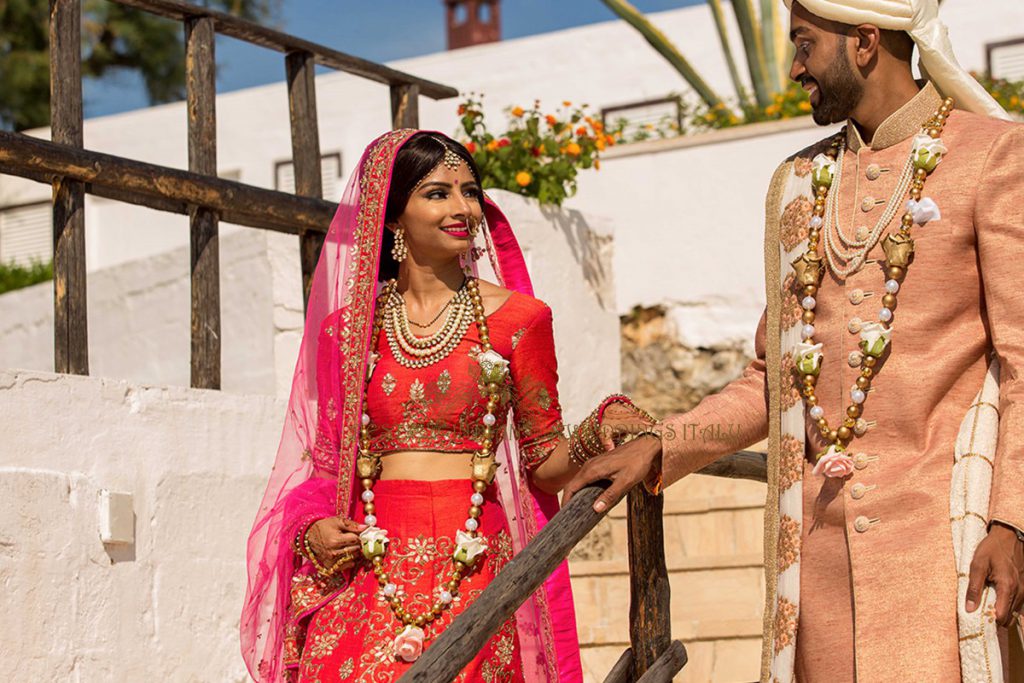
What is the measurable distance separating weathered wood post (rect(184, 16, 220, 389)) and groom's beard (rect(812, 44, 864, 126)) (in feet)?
10.4

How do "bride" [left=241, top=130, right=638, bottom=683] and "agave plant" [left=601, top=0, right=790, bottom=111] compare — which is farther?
"agave plant" [left=601, top=0, right=790, bottom=111]

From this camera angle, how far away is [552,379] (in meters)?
4.25

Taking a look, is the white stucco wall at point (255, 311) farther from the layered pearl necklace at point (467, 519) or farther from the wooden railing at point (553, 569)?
the wooden railing at point (553, 569)

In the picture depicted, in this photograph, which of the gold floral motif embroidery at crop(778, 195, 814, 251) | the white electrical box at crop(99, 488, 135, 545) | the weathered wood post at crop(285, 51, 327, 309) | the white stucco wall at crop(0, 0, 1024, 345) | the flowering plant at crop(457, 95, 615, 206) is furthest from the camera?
the white stucco wall at crop(0, 0, 1024, 345)

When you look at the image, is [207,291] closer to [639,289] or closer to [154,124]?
[639,289]

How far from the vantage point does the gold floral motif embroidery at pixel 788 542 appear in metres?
3.20

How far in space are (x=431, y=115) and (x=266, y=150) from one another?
7.45 ft

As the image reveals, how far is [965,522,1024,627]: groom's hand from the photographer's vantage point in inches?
111

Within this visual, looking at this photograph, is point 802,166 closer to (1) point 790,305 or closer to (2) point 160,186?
(1) point 790,305

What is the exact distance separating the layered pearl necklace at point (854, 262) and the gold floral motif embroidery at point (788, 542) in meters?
0.15

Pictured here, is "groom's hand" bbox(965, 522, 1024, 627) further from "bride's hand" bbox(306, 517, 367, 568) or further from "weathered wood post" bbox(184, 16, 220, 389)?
"weathered wood post" bbox(184, 16, 220, 389)

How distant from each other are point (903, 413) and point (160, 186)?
342cm

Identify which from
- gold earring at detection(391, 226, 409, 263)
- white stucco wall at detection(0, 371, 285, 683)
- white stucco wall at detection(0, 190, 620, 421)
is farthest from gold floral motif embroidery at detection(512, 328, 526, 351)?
white stucco wall at detection(0, 190, 620, 421)

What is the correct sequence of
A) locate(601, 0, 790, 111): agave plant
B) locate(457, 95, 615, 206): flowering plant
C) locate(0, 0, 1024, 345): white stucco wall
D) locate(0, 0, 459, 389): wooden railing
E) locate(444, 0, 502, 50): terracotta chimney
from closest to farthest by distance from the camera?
locate(0, 0, 459, 389): wooden railing → locate(457, 95, 615, 206): flowering plant → locate(0, 0, 1024, 345): white stucco wall → locate(601, 0, 790, 111): agave plant → locate(444, 0, 502, 50): terracotta chimney
